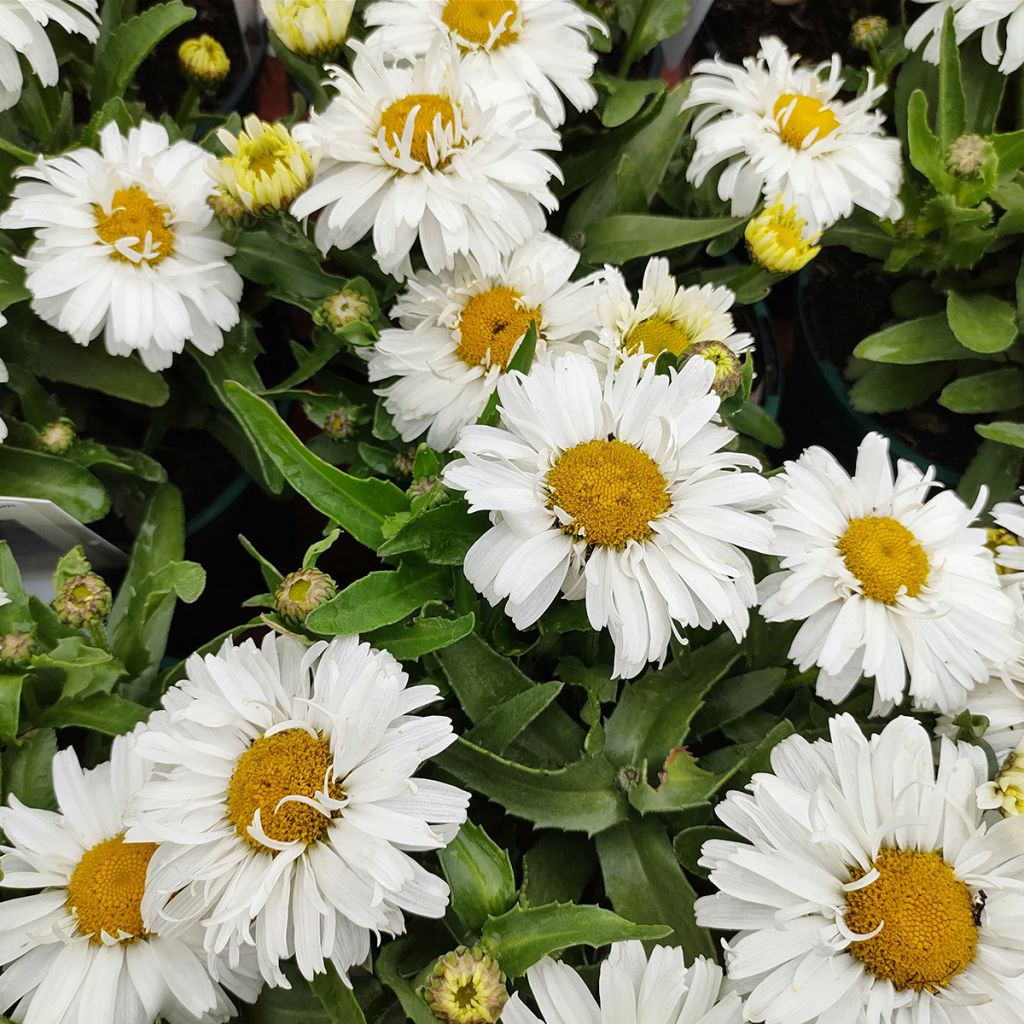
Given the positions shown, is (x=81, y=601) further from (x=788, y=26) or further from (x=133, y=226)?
(x=788, y=26)

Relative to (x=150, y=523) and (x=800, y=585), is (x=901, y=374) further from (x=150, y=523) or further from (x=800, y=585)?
(x=150, y=523)

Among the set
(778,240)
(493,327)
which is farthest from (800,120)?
(493,327)

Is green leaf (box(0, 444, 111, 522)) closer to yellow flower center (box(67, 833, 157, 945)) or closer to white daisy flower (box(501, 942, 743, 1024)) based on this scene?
yellow flower center (box(67, 833, 157, 945))

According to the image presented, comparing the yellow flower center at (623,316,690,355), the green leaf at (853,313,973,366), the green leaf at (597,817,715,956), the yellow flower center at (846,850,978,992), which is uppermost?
the yellow flower center at (623,316,690,355)

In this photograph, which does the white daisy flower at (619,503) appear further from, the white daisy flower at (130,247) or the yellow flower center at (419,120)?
the white daisy flower at (130,247)

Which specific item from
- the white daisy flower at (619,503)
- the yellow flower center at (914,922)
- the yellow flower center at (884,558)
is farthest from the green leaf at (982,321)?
the yellow flower center at (914,922)

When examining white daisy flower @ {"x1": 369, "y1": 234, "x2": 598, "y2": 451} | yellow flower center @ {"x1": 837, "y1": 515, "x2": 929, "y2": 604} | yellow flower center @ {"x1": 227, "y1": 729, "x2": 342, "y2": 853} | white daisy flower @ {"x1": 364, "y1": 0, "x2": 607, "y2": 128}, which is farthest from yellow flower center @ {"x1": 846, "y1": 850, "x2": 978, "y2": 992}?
white daisy flower @ {"x1": 364, "y1": 0, "x2": 607, "y2": 128}
